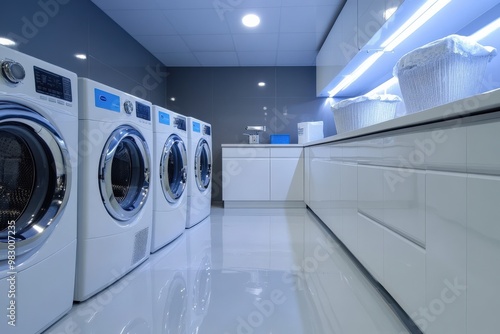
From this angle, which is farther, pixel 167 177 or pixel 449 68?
pixel 167 177

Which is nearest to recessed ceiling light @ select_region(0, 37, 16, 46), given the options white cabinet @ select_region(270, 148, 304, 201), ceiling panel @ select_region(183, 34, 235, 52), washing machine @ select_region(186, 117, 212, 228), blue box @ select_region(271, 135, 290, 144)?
washing machine @ select_region(186, 117, 212, 228)

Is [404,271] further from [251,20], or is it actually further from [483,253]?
[251,20]

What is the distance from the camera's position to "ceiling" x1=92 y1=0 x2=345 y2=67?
2424mm

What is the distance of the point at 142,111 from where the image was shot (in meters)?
1.61

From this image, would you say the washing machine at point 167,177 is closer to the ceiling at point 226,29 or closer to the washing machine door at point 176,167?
the washing machine door at point 176,167

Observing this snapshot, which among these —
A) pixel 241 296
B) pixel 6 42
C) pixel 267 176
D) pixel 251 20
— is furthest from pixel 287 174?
pixel 6 42

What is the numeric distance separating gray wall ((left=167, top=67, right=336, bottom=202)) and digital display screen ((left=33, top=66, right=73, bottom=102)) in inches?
115

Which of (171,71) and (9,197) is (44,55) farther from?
(171,71)

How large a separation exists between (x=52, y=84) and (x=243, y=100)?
3.07 meters

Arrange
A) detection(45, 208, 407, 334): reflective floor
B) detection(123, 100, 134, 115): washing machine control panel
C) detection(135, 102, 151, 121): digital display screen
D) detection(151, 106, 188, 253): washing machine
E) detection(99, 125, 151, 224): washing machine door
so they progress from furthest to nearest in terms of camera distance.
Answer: detection(151, 106, 188, 253): washing machine → detection(135, 102, 151, 121): digital display screen → detection(123, 100, 134, 115): washing machine control panel → detection(99, 125, 151, 224): washing machine door → detection(45, 208, 407, 334): reflective floor

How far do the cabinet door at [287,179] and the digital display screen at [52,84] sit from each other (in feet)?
8.32

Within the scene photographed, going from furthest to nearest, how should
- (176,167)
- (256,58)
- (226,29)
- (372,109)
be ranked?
1. (256,58)
2. (226,29)
3. (176,167)
4. (372,109)

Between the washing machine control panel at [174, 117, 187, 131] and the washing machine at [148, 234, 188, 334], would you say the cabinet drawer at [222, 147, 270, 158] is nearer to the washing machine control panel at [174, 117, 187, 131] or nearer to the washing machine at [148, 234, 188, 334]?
the washing machine control panel at [174, 117, 187, 131]

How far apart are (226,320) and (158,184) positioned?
1063 mm
